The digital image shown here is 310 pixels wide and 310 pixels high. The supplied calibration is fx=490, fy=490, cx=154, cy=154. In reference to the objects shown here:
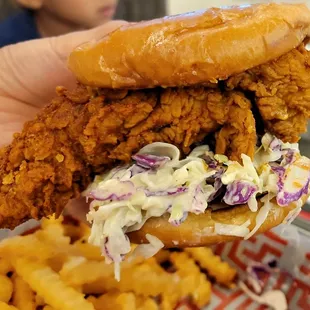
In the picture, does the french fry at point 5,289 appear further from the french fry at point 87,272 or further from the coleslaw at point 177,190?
the coleslaw at point 177,190

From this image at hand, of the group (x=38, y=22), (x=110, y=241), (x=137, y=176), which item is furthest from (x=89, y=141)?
(x=38, y=22)

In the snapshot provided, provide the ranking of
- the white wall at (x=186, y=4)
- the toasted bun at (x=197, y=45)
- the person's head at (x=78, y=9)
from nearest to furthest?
1. the toasted bun at (x=197, y=45)
2. the person's head at (x=78, y=9)
3. the white wall at (x=186, y=4)

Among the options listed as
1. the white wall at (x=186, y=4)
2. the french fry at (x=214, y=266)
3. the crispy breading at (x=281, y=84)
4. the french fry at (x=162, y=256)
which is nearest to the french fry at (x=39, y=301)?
the french fry at (x=162, y=256)

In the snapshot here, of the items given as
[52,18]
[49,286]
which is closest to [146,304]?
[49,286]

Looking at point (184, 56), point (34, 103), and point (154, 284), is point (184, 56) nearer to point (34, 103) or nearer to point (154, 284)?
point (154, 284)

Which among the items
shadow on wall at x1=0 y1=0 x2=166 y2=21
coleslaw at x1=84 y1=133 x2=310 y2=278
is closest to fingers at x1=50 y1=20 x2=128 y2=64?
coleslaw at x1=84 y1=133 x2=310 y2=278

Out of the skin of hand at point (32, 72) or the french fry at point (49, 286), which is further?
the skin of hand at point (32, 72)

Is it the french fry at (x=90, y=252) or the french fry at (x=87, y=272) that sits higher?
the french fry at (x=87, y=272)
